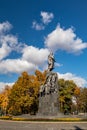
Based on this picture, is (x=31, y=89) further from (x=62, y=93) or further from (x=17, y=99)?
(x=62, y=93)

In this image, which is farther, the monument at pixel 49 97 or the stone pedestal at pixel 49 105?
the monument at pixel 49 97

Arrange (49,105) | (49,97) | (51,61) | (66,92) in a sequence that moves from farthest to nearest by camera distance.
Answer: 1. (66,92)
2. (51,61)
3. (49,97)
4. (49,105)

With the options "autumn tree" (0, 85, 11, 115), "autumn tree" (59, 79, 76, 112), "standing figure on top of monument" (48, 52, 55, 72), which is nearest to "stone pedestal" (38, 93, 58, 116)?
"standing figure on top of monument" (48, 52, 55, 72)

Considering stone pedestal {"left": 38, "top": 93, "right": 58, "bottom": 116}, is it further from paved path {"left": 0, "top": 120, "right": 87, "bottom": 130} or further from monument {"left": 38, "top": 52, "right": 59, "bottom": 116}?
paved path {"left": 0, "top": 120, "right": 87, "bottom": 130}

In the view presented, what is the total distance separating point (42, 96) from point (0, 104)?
38.4 metres

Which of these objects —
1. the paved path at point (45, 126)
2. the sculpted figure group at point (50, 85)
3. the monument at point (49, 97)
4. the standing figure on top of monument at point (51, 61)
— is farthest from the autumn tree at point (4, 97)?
the paved path at point (45, 126)

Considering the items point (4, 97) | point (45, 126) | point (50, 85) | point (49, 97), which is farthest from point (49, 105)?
point (4, 97)

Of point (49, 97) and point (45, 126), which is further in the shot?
point (49, 97)

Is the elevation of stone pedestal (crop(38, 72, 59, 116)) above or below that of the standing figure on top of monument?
below

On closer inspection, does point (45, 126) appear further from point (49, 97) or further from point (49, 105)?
point (49, 97)

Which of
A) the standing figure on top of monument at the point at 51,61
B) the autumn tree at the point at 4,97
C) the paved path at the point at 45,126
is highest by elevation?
the standing figure on top of monument at the point at 51,61

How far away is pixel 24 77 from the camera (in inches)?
2272

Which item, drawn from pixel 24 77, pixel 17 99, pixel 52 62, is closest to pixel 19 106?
pixel 17 99

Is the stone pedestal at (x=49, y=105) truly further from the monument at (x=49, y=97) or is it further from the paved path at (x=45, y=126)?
the paved path at (x=45, y=126)
